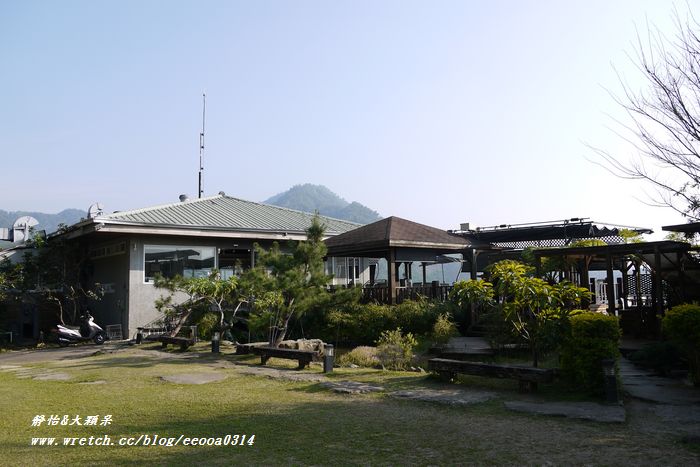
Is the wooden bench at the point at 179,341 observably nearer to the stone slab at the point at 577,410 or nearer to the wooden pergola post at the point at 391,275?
the wooden pergola post at the point at 391,275

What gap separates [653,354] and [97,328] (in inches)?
578

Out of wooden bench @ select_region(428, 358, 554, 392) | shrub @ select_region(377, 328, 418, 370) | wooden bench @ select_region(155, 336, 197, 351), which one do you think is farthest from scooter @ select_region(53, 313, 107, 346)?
wooden bench @ select_region(428, 358, 554, 392)

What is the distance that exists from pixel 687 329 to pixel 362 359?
636cm

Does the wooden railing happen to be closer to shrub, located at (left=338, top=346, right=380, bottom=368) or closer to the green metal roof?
the green metal roof

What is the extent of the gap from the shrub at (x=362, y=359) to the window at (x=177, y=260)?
7.69 metres

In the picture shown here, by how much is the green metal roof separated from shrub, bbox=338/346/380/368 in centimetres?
437

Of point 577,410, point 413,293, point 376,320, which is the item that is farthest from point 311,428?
point 413,293

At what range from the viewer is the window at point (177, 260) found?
1775cm

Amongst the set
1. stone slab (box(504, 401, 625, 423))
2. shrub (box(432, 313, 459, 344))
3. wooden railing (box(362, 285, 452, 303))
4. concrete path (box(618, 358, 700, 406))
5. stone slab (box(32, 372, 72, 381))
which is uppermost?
wooden railing (box(362, 285, 452, 303))

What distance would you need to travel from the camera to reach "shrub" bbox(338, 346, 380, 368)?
38.5ft

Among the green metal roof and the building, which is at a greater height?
the green metal roof

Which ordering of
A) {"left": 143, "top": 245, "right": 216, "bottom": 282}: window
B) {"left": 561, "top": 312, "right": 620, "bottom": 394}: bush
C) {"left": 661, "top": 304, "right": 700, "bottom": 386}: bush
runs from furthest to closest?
{"left": 143, "top": 245, "right": 216, "bottom": 282}: window < {"left": 561, "top": 312, "right": 620, "bottom": 394}: bush < {"left": 661, "top": 304, "right": 700, "bottom": 386}: bush

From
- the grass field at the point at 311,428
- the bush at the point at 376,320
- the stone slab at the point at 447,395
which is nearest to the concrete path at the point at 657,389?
the grass field at the point at 311,428

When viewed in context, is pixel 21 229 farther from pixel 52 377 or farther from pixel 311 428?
pixel 311 428
